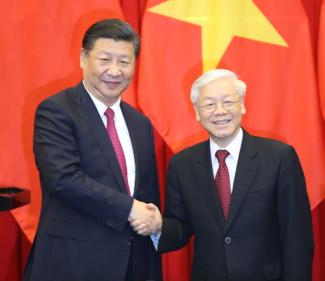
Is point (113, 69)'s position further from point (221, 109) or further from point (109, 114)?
point (221, 109)

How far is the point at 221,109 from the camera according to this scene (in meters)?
1.80

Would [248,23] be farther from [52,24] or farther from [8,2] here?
[8,2]

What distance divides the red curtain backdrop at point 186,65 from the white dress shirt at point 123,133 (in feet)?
2.36

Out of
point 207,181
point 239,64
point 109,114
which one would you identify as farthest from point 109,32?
point 239,64

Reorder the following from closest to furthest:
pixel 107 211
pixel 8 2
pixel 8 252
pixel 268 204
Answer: pixel 107 211, pixel 268 204, pixel 8 2, pixel 8 252

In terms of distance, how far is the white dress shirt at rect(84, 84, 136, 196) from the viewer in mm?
1793

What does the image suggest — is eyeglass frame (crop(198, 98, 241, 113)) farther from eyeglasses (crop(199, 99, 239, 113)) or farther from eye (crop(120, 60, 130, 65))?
eye (crop(120, 60, 130, 65))

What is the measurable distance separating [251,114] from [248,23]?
0.46 metres

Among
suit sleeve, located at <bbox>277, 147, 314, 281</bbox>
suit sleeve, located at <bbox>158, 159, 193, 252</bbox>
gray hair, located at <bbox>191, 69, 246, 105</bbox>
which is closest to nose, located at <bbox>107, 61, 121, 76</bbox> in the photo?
gray hair, located at <bbox>191, 69, 246, 105</bbox>

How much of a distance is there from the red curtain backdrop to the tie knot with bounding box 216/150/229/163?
2.48 feet

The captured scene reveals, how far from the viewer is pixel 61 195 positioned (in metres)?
1.63

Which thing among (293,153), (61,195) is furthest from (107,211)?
(293,153)

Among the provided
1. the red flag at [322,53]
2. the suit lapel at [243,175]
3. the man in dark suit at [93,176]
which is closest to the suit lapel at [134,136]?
the man in dark suit at [93,176]

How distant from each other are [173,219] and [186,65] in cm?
95
